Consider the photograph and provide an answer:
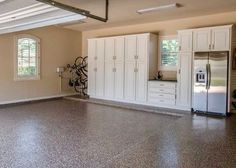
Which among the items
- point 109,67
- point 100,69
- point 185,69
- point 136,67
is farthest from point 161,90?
point 100,69

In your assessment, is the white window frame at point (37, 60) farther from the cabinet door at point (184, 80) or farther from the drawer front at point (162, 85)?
the cabinet door at point (184, 80)

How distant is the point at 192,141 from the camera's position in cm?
378

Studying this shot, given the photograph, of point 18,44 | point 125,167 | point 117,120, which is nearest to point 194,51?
point 117,120

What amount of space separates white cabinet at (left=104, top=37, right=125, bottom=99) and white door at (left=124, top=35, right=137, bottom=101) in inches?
6.4

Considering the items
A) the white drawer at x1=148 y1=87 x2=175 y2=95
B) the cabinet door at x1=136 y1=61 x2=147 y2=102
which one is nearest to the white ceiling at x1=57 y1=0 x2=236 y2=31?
the cabinet door at x1=136 y1=61 x2=147 y2=102

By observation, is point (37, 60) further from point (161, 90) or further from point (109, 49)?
point (161, 90)

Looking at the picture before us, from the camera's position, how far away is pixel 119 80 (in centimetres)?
766

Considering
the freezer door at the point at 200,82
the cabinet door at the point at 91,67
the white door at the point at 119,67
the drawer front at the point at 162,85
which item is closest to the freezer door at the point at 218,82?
the freezer door at the point at 200,82

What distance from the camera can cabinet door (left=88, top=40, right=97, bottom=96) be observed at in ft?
27.4

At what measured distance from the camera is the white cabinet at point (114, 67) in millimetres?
7602

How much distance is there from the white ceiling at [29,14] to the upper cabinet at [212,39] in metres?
3.30

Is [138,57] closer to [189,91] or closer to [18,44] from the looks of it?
[189,91]

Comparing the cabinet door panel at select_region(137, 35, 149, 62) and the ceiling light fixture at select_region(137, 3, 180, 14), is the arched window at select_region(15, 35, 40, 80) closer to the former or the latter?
the cabinet door panel at select_region(137, 35, 149, 62)

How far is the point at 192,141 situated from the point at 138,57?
153 inches
